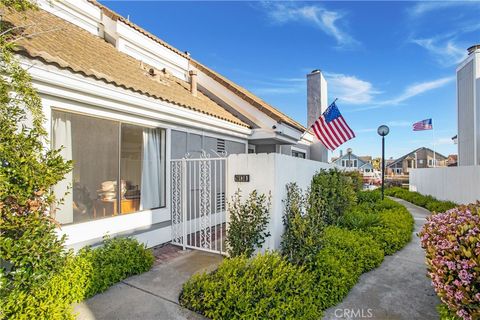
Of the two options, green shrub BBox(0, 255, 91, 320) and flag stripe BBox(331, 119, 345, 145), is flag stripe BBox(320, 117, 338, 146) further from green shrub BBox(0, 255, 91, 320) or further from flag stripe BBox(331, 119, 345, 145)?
green shrub BBox(0, 255, 91, 320)

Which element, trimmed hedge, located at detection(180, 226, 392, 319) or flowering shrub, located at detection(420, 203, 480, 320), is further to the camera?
trimmed hedge, located at detection(180, 226, 392, 319)

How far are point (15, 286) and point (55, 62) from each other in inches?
128

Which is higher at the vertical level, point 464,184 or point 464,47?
point 464,47

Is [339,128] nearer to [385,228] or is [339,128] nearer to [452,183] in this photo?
[385,228]

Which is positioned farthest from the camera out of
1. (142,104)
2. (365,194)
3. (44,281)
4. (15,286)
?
(365,194)

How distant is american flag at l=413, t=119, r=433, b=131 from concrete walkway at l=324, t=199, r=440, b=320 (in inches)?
790

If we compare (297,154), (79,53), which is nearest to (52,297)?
(79,53)

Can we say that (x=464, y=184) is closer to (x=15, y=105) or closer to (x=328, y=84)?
(x=328, y=84)

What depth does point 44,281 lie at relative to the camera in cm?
319

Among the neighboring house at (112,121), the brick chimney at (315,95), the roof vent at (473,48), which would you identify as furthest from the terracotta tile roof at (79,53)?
the roof vent at (473,48)

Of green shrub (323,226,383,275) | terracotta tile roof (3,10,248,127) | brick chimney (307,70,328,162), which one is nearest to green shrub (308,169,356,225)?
green shrub (323,226,383,275)

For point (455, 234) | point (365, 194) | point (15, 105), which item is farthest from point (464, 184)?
point (15, 105)

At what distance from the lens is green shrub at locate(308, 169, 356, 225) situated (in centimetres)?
714
